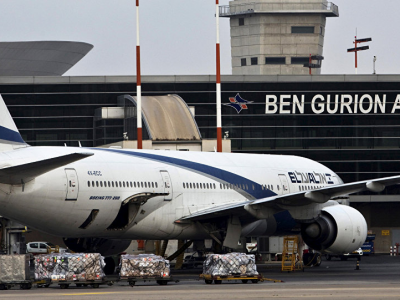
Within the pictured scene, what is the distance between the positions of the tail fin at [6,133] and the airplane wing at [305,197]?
6.88m

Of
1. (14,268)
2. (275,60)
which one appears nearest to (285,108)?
(14,268)

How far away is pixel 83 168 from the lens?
2622 cm

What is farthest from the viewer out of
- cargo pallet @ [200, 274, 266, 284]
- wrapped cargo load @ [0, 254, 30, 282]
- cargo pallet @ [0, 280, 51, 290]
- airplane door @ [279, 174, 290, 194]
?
airplane door @ [279, 174, 290, 194]

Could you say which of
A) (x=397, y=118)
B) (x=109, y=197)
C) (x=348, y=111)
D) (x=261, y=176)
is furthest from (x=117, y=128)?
(x=109, y=197)

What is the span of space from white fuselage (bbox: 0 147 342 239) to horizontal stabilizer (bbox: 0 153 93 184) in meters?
0.26

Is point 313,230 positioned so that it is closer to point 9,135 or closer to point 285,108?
point 9,135

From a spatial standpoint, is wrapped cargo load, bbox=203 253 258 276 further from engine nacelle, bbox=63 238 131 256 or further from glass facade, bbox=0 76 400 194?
glass facade, bbox=0 76 400 194

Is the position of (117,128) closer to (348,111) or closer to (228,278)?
(348,111)

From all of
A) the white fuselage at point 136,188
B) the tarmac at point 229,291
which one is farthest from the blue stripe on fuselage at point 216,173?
the tarmac at point 229,291

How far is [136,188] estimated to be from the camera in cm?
2764

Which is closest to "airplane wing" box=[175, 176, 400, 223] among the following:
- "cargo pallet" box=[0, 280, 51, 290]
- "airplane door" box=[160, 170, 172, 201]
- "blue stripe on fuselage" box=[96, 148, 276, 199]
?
"airplane door" box=[160, 170, 172, 201]

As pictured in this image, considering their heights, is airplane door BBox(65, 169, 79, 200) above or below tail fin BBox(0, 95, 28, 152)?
below

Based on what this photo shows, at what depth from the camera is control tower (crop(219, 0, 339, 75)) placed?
10762 cm

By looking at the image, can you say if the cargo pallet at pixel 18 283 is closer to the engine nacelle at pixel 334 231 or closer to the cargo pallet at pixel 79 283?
the cargo pallet at pixel 79 283
